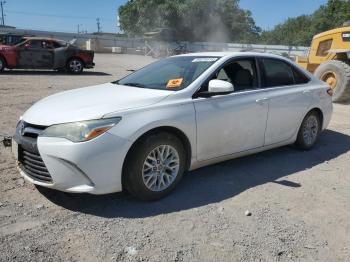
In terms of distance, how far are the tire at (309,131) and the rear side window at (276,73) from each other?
0.67 m

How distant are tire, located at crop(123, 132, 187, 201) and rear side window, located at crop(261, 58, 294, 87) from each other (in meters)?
1.83

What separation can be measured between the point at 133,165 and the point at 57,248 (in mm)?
1034

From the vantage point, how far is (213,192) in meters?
4.45

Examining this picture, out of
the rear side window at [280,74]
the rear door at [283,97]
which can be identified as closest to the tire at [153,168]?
the rear door at [283,97]

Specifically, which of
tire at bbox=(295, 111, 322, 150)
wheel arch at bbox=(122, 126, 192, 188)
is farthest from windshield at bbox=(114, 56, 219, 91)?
tire at bbox=(295, 111, 322, 150)

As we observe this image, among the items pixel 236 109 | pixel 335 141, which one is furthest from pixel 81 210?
pixel 335 141

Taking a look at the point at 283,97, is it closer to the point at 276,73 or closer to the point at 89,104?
the point at 276,73

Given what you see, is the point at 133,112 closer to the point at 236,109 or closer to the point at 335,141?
the point at 236,109

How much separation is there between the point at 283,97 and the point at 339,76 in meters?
6.06

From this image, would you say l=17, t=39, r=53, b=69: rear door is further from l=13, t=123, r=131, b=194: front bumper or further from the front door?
l=13, t=123, r=131, b=194: front bumper

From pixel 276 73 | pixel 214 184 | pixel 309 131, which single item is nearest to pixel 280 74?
pixel 276 73

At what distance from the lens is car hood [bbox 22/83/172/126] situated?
3777mm

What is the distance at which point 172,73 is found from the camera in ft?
15.9

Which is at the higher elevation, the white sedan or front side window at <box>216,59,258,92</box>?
front side window at <box>216,59,258,92</box>
